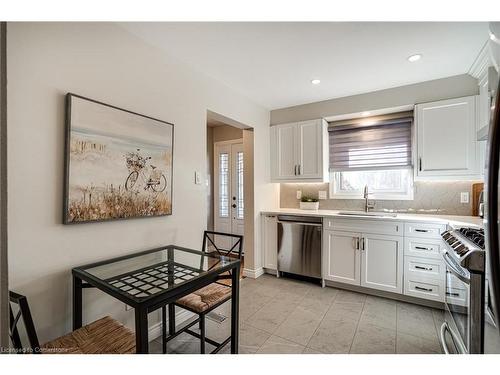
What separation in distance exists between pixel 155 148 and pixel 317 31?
4.96 ft

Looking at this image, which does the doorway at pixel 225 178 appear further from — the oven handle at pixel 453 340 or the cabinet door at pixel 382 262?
the oven handle at pixel 453 340

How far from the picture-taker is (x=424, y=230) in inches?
93.0

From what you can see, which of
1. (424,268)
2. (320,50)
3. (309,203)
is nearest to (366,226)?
(424,268)

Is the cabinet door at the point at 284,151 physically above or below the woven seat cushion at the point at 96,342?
above

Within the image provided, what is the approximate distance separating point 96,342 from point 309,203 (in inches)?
111

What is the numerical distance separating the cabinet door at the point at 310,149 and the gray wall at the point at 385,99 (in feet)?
0.48

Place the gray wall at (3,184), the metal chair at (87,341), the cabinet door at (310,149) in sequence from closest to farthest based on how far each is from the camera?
the gray wall at (3,184) < the metal chair at (87,341) < the cabinet door at (310,149)

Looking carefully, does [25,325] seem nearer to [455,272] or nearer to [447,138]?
[455,272]

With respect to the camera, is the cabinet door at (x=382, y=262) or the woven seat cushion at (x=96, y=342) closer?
the woven seat cushion at (x=96, y=342)

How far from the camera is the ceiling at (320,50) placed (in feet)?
5.60

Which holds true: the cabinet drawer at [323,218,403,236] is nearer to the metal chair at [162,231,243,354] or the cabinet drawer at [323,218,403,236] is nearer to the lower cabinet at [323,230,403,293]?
the lower cabinet at [323,230,403,293]

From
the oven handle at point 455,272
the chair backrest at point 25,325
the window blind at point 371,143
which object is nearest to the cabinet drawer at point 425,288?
the oven handle at point 455,272
